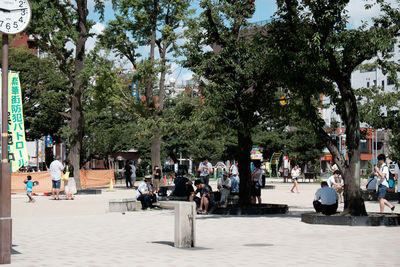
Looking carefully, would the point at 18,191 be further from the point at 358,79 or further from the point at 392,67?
the point at 358,79

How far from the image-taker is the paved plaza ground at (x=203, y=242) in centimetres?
1045

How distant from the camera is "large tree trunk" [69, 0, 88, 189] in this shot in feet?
120

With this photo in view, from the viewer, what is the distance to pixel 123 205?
2211 cm

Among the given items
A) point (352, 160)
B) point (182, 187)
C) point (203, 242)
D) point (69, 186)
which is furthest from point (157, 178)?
point (203, 242)

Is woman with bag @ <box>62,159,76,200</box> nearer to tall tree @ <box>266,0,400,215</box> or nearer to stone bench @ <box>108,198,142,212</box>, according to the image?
stone bench @ <box>108,198,142,212</box>

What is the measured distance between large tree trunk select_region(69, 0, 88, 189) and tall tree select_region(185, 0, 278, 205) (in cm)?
1520

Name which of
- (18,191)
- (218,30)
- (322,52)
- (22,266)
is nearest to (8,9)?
(22,266)

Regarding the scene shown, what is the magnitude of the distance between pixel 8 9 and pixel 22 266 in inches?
155

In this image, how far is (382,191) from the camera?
1934 cm

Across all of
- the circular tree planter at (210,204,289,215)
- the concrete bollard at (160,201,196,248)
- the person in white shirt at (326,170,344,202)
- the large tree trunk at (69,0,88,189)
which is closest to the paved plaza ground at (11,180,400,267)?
the concrete bollard at (160,201,196,248)

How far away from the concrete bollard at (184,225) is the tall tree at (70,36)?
23.8 m

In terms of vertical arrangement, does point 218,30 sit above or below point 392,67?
above

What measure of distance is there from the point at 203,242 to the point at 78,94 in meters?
24.7

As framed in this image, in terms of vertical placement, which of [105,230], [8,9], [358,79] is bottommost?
[105,230]
